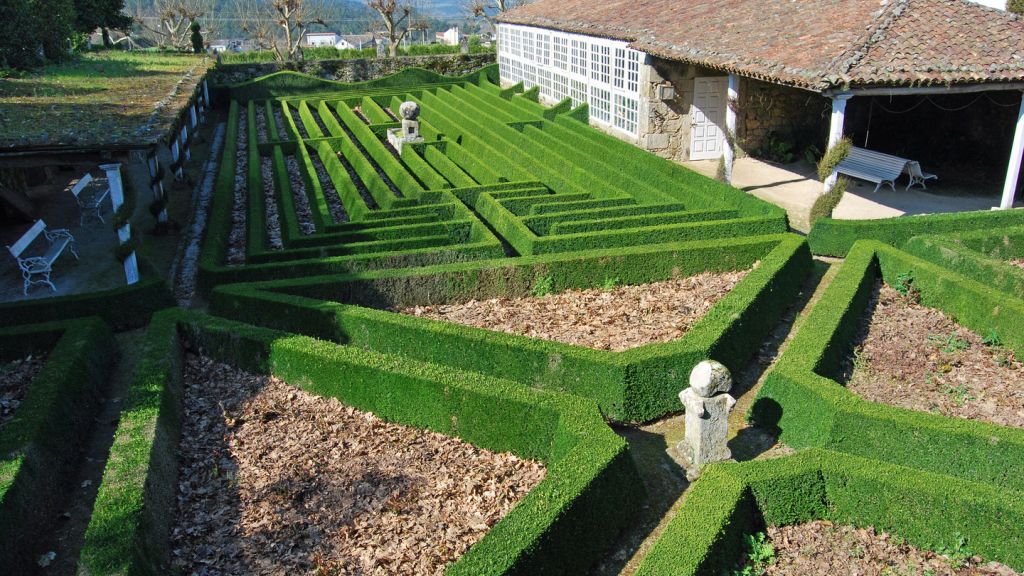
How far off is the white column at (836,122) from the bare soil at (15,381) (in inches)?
565

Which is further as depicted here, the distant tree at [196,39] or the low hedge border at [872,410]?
the distant tree at [196,39]

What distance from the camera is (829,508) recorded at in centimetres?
793

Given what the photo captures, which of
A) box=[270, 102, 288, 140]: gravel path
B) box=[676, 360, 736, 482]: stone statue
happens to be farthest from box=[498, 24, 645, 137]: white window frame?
box=[676, 360, 736, 482]: stone statue

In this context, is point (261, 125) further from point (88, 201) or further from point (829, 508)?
point (829, 508)

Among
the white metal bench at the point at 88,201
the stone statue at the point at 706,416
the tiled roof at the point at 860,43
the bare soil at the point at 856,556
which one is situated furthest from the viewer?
the white metal bench at the point at 88,201

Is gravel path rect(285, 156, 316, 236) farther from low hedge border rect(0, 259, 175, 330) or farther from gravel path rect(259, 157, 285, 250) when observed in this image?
low hedge border rect(0, 259, 175, 330)

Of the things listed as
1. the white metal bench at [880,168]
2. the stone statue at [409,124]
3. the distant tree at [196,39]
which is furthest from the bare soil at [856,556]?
the distant tree at [196,39]

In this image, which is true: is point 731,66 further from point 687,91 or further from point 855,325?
point 855,325

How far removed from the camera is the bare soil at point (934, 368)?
991 centimetres

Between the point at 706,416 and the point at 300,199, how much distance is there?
44.4 feet

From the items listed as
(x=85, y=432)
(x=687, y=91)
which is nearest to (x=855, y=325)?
(x=85, y=432)

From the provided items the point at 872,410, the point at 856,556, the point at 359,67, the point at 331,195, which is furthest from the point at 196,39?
the point at 856,556

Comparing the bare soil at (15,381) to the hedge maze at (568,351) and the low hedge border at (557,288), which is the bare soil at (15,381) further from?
the low hedge border at (557,288)

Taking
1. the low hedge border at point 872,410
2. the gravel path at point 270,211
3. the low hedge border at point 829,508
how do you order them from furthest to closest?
the gravel path at point 270,211 < the low hedge border at point 872,410 < the low hedge border at point 829,508
